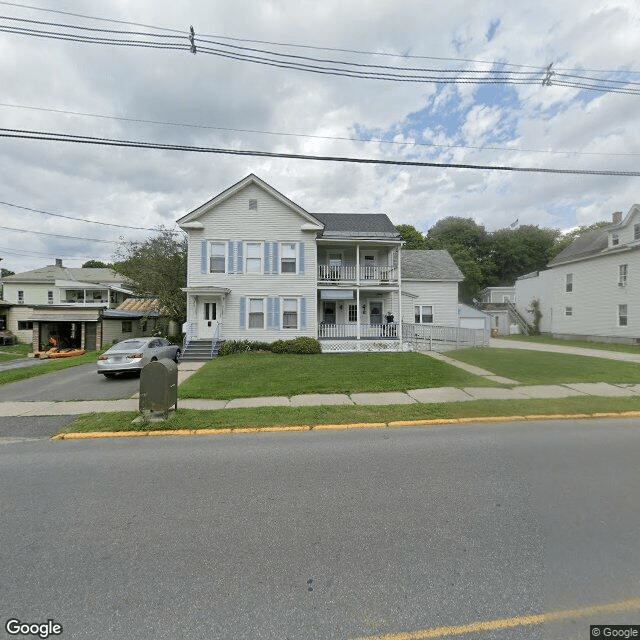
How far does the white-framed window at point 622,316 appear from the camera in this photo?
923 inches

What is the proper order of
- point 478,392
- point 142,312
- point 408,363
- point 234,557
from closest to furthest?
point 234,557
point 478,392
point 408,363
point 142,312

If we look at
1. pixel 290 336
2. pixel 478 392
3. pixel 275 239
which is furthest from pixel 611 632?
pixel 275 239

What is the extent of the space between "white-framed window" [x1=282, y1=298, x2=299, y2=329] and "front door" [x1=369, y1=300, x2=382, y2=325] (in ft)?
17.3

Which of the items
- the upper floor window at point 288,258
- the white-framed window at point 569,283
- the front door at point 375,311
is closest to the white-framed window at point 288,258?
the upper floor window at point 288,258

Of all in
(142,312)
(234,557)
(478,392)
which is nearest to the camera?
(234,557)

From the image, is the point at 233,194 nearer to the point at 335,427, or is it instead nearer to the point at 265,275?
the point at 265,275

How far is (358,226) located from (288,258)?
206 inches

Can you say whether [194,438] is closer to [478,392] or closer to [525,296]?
[478,392]

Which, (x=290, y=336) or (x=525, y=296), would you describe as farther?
(x=525, y=296)

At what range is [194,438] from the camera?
595 centimetres

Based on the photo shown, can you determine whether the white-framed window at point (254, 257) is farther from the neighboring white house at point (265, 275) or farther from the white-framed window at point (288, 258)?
the white-framed window at point (288, 258)

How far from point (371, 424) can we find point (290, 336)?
1250cm

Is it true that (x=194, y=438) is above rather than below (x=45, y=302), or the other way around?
below

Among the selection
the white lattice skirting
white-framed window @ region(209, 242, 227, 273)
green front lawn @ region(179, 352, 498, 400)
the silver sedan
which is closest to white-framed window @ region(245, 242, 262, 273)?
white-framed window @ region(209, 242, 227, 273)
